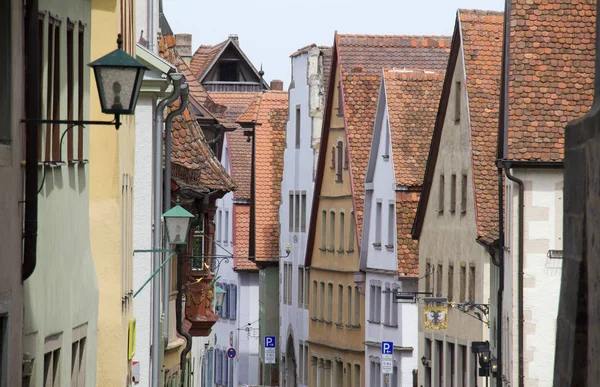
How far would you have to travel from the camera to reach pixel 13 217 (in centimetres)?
1130

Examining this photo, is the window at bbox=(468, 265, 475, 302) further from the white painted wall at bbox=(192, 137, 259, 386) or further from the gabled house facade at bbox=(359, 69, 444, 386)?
the white painted wall at bbox=(192, 137, 259, 386)

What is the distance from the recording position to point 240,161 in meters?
63.2

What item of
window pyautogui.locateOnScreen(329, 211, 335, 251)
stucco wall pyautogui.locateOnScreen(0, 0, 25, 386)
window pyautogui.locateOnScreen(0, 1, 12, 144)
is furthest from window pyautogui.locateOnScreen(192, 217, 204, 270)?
window pyautogui.locateOnScreen(0, 1, 12, 144)

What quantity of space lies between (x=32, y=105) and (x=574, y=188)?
155 inches

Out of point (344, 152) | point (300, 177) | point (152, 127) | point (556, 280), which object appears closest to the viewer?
point (152, 127)

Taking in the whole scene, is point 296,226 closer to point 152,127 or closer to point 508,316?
point 508,316

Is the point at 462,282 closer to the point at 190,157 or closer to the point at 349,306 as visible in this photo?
the point at 190,157

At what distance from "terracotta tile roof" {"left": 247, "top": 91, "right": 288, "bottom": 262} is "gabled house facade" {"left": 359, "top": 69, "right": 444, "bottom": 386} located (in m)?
14.0

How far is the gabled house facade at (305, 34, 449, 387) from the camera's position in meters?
43.6

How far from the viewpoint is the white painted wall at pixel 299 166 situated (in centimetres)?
4969

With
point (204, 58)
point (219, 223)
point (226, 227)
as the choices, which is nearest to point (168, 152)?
point (226, 227)

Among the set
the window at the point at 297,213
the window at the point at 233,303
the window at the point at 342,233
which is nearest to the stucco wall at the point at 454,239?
the window at the point at 342,233

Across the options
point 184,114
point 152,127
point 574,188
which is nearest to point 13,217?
point 574,188

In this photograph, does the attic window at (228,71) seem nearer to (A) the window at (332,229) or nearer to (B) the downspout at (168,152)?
(A) the window at (332,229)
